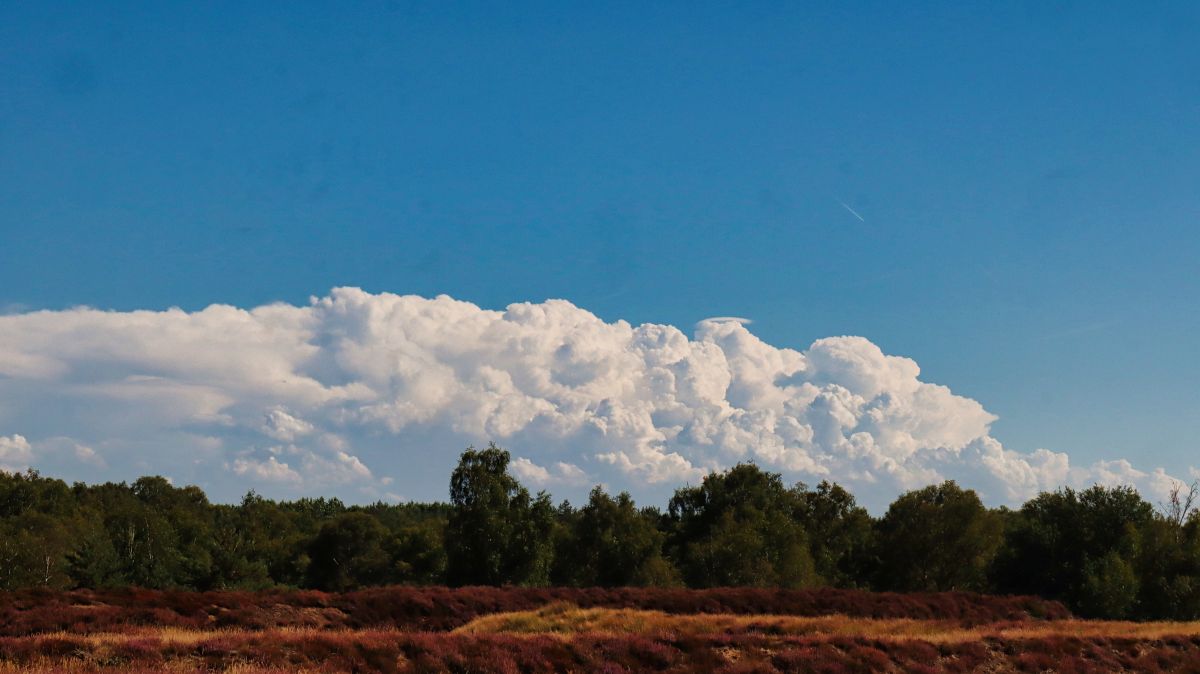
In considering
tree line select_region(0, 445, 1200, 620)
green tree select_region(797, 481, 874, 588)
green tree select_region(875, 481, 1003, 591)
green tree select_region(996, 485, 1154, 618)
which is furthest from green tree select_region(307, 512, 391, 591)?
green tree select_region(996, 485, 1154, 618)

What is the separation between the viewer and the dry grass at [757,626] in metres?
39.2

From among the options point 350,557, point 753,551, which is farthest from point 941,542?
point 350,557

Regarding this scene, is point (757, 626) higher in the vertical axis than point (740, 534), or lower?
lower

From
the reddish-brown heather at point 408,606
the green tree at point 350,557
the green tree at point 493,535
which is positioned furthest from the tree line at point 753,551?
the reddish-brown heather at point 408,606

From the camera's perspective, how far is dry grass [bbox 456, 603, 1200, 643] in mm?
39250

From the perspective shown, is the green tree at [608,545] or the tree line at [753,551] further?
the green tree at [608,545]

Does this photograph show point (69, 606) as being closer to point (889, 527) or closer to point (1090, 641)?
point (1090, 641)

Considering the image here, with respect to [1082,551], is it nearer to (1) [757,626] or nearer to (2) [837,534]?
(2) [837,534]

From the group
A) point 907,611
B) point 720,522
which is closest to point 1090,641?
point 907,611

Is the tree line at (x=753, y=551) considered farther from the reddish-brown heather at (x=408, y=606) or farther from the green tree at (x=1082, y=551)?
the reddish-brown heather at (x=408, y=606)

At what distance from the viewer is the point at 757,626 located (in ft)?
130

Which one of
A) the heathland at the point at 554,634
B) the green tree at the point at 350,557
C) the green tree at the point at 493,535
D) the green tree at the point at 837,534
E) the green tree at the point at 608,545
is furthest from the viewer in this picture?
the green tree at the point at 350,557

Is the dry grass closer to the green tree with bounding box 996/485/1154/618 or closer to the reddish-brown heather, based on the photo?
the reddish-brown heather

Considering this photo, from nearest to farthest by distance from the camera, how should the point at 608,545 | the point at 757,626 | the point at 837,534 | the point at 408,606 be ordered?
the point at 757,626 → the point at 408,606 → the point at 608,545 → the point at 837,534
